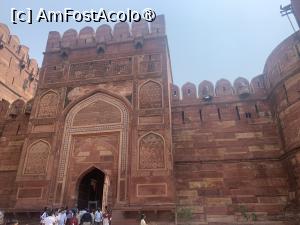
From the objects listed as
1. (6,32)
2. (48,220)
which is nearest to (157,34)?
(48,220)

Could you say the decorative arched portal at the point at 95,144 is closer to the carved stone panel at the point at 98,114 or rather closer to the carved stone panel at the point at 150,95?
the carved stone panel at the point at 98,114

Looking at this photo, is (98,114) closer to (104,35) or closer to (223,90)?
(104,35)

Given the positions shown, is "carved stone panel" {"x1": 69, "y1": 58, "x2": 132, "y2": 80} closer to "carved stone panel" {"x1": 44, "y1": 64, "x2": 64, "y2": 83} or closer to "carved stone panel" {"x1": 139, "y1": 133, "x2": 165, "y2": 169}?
"carved stone panel" {"x1": 44, "y1": 64, "x2": 64, "y2": 83}

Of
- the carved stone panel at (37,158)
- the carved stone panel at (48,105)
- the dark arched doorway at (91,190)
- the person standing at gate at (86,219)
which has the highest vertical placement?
the carved stone panel at (48,105)

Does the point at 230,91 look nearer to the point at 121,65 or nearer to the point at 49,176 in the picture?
the point at 121,65

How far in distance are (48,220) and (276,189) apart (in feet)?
17.6

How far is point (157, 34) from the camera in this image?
29.5ft

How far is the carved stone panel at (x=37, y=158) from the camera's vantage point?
741 cm

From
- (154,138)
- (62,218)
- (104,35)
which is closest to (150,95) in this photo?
(154,138)

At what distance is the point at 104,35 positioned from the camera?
955cm

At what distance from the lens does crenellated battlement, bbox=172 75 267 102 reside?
8.09 metres

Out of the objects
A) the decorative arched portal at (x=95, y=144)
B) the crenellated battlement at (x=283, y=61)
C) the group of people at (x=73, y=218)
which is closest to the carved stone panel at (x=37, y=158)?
the decorative arched portal at (x=95, y=144)

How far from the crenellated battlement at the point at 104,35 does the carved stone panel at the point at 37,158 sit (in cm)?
363

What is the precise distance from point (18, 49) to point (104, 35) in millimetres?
5279
